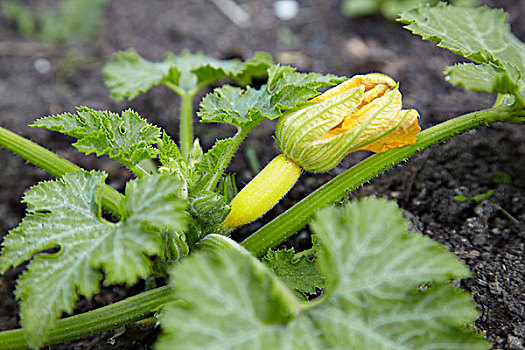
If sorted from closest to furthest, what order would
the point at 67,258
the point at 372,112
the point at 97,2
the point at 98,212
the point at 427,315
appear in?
the point at 427,315, the point at 67,258, the point at 98,212, the point at 372,112, the point at 97,2

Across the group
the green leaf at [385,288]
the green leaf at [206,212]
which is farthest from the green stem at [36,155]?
the green leaf at [385,288]

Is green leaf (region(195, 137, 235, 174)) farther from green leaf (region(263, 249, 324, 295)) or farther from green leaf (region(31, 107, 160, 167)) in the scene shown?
green leaf (region(263, 249, 324, 295))

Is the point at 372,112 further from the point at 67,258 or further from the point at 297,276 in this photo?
the point at 67,258

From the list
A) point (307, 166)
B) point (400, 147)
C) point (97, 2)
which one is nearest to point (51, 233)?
point (307, 166)

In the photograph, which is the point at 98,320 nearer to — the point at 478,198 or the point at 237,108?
the point at 237,108

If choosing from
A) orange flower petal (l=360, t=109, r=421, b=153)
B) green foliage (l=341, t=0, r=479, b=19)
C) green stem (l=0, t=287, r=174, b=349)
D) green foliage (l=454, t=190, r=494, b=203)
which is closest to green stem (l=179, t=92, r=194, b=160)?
green stem (l=0, t=287, r=174, b=349)
